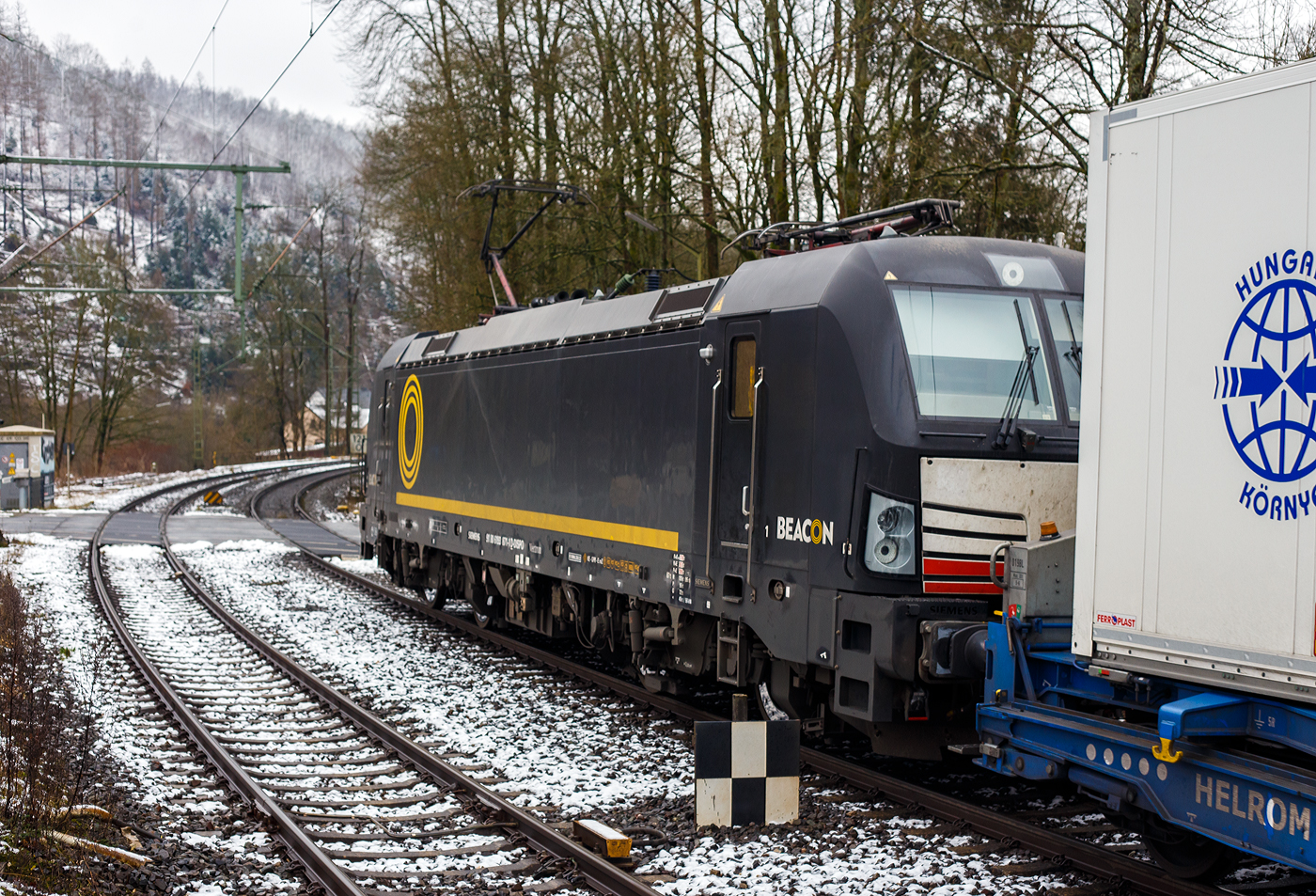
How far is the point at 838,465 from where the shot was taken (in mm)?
7375

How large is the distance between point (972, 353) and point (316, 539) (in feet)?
68.2

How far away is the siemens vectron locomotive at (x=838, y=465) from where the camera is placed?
718 centimetres

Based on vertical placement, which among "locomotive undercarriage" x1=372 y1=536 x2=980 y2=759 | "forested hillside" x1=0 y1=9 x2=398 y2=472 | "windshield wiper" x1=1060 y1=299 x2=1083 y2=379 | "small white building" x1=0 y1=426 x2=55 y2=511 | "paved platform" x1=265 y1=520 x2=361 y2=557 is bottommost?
"paved platform" x1=265 y1=520 x2=361 y2=557

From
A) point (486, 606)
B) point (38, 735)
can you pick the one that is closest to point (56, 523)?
point (486, 606)

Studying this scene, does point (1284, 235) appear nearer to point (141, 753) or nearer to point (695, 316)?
point (695, 316)

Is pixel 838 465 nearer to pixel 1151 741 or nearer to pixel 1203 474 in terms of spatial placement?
pixel 1151 741

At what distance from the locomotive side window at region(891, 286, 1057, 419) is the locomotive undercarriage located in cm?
165

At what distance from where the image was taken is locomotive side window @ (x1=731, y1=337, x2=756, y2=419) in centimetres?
831

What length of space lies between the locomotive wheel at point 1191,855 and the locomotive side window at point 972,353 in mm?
2564

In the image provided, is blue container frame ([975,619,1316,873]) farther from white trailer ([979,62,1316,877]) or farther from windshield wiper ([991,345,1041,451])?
windshield wiper ([991,345,1041,451])

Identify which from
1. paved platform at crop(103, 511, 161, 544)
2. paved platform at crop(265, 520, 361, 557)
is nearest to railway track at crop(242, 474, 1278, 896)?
paved platform at crop(265, 520, 361, 557)

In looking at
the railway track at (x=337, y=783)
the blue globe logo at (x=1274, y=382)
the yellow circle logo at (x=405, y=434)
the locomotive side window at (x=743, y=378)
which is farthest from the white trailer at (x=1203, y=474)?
the yellow circle logo at (x=405, y=434)

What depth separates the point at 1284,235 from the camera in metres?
4.75

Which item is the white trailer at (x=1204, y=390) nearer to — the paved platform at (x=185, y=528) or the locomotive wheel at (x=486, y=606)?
the locomotive wheel at (x=486, y=606)
